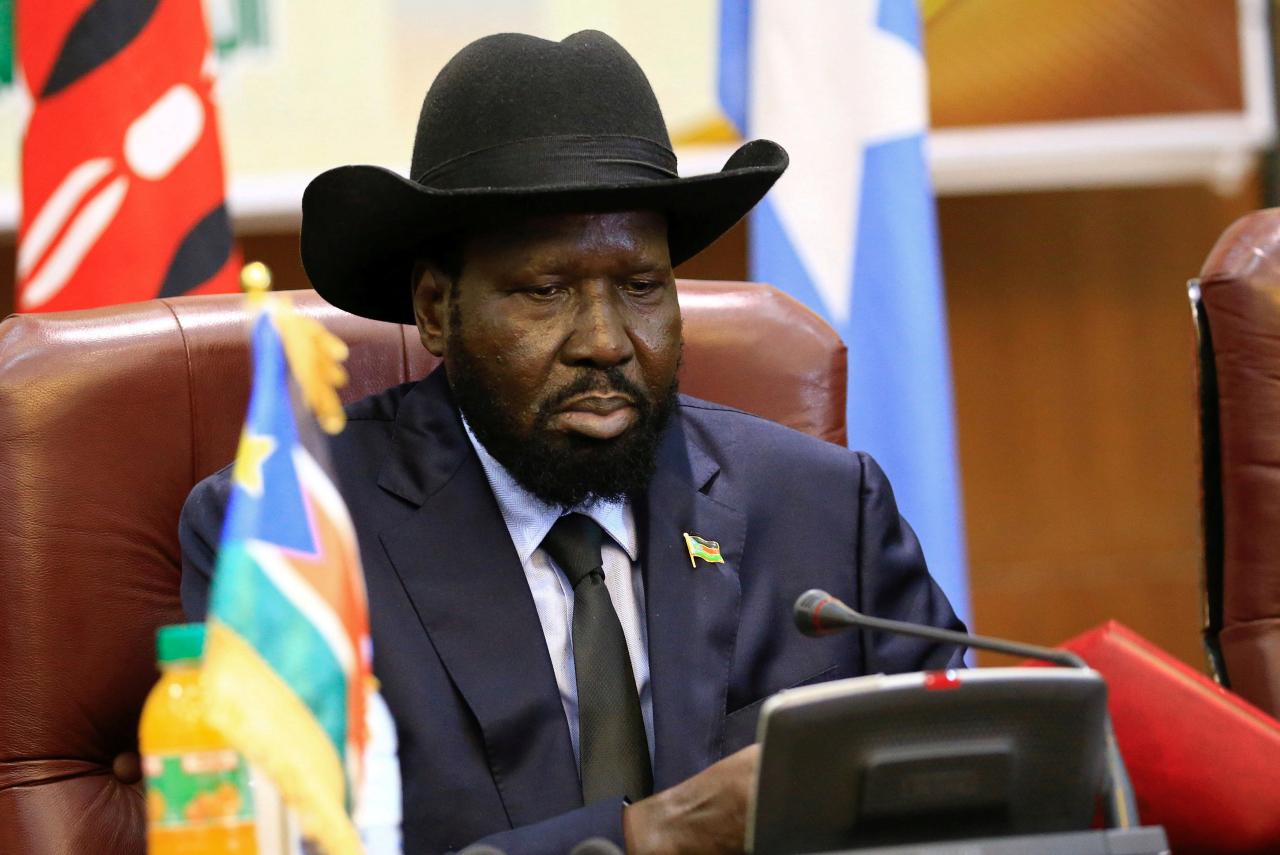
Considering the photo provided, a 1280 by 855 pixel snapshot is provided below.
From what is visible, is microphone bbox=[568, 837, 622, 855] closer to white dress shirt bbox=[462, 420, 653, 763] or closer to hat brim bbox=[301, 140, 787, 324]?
white dress shirt bbox=[462, 420, 653, 763]

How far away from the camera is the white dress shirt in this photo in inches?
70.4

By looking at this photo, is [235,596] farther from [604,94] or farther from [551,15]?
[551,15]

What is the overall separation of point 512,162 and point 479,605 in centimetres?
50

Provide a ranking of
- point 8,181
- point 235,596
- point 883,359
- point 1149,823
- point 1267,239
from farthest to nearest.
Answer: point 8,181, point 883,359, point 1267,239, point 1149,823, point 235,596

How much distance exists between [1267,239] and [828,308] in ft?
2.82

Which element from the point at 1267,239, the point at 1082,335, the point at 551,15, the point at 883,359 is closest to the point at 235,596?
the point at 1267,239

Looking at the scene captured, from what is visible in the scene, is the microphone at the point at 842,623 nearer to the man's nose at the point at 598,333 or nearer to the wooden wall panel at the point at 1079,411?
the man's nose at the point at 598,333

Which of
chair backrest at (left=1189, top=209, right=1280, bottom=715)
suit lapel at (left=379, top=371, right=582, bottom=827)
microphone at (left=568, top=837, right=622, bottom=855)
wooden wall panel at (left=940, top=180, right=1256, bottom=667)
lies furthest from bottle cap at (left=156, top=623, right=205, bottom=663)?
wooden wall panel at (left=940, top=180, right=1256, bottom=667)

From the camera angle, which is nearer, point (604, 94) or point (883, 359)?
point (604, 94)

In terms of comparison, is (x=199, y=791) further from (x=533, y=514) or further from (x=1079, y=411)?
(x=1079, y=411)

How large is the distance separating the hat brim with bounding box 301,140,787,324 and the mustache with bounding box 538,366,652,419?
7.4 inches

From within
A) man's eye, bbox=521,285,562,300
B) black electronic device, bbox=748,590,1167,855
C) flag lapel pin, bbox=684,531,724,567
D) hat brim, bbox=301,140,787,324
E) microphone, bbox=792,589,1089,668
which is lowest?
black electronic device, bbox=748,590,1167,855

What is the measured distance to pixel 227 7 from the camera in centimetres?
328

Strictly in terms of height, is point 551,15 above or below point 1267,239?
above
